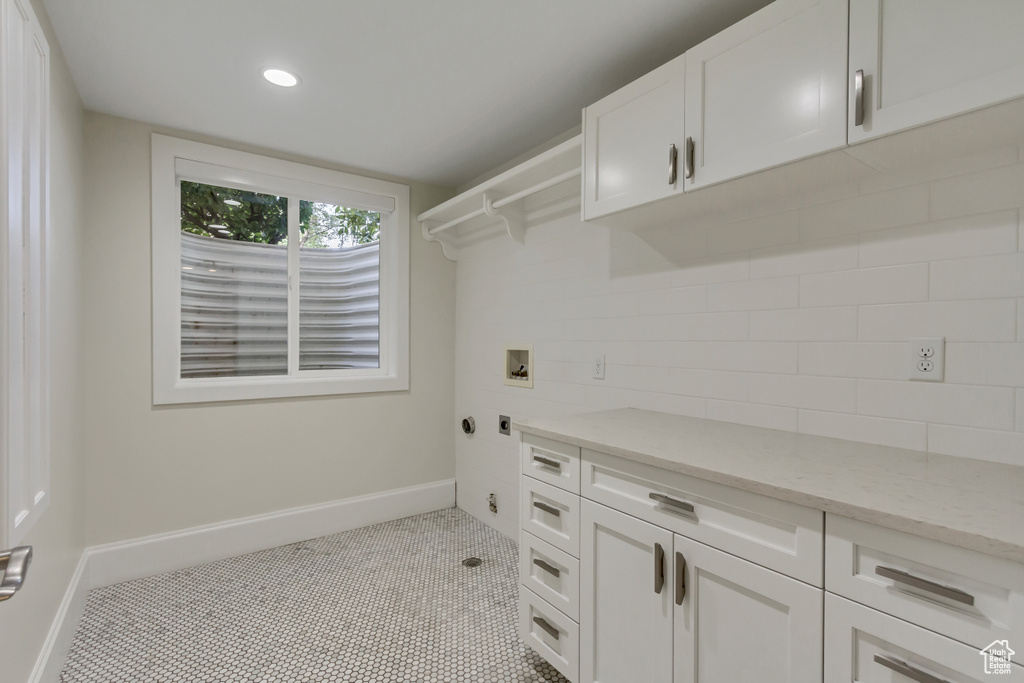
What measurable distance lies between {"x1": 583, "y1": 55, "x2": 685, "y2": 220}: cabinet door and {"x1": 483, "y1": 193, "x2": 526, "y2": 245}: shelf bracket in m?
0.86

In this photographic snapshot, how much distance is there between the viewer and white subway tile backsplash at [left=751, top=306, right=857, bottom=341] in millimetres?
1468

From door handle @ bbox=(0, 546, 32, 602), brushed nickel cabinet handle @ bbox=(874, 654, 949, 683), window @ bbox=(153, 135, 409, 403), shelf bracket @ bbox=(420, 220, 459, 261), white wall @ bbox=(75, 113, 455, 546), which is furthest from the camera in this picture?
shelf bracket @ bbox=(420, 220, 459, 261)

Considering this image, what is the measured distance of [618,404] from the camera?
225 centimetres

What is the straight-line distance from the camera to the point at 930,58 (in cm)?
106

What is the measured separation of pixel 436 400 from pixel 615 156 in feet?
7.46

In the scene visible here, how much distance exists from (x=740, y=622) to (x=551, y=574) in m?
0.72

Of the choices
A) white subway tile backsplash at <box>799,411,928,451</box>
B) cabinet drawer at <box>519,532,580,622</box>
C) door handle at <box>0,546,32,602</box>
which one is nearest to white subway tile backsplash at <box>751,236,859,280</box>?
white subway tile backsplash at <box>799,411,928,451</box>

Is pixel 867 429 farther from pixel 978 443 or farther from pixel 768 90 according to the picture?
pixel 768 90

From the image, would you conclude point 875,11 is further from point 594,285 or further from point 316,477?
point 316,477

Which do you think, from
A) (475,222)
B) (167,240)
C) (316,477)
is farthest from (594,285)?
(167,240)

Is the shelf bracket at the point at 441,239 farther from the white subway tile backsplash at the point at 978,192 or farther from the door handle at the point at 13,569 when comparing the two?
the door handle at the point at 13,569

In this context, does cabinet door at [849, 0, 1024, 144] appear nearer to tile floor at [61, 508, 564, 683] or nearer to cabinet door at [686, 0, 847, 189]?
cabinet door at [686, 0, 847, 189]

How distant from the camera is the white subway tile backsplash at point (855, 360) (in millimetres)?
1368

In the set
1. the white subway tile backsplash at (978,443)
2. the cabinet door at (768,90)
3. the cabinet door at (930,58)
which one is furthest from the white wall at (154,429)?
the cabinet door at (930,58)
